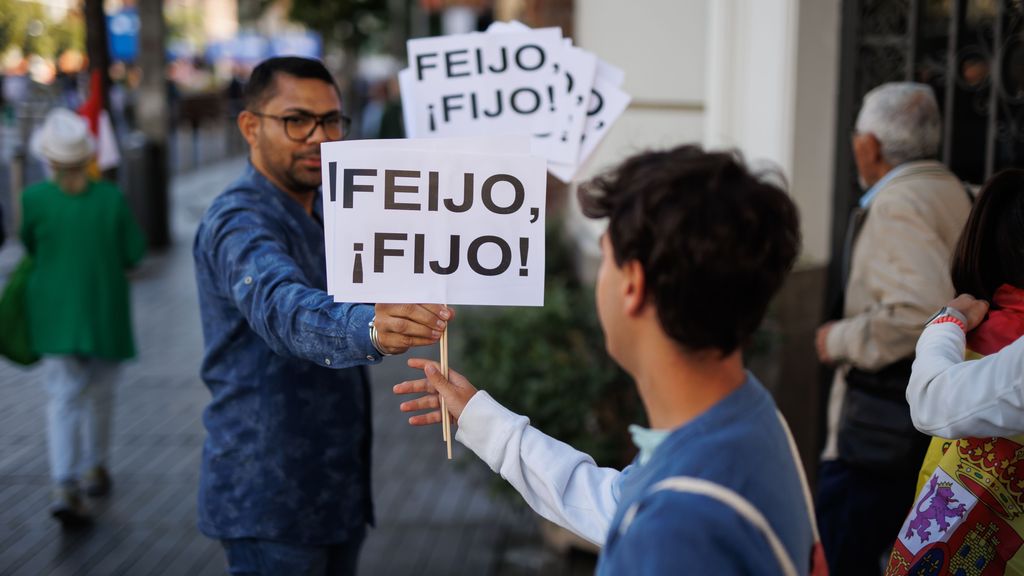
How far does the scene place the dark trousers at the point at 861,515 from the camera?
3713 millimetres

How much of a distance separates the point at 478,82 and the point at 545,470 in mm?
2150

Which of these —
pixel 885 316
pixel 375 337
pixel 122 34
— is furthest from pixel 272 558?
pixel 122 34

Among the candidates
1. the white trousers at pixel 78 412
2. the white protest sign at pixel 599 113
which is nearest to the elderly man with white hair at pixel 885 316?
the white protest sign at pixel 599 113

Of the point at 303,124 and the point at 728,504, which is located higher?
the point at 303,124

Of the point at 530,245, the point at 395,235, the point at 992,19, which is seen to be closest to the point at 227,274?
the point at 395,235

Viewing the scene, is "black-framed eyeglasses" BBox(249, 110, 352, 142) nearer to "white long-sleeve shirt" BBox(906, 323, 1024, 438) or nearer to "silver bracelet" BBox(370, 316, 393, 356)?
"silver bracelet" BBox(370, 316, 393, 356)

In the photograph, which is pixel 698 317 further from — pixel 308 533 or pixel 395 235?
pixel 308 533

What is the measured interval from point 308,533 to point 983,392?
181 cm

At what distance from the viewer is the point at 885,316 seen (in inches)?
144

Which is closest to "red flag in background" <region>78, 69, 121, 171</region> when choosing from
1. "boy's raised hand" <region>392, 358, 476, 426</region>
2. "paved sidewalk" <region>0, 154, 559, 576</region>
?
"paved sidewalk" <region>0, 154, 559, 576</region>

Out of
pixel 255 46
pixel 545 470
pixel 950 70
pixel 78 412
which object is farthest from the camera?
pixel 255 46

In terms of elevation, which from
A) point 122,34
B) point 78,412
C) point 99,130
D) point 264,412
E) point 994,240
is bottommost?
point 78,412

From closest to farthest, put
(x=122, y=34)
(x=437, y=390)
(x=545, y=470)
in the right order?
(x=545, y=470)
(x=437, y=390)
(x=122, y=34)

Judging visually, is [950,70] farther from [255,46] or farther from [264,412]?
[255,46]
